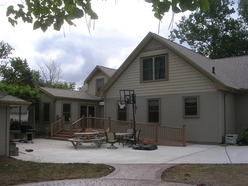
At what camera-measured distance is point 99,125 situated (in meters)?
20.5

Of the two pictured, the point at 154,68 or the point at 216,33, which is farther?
the point at 216,33

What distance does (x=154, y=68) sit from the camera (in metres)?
18.2

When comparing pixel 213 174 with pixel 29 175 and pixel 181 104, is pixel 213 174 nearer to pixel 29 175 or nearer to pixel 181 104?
pixel 29 175

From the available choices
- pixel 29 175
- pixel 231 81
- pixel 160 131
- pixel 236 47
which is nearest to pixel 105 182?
pixel 29 175

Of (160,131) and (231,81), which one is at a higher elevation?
(231,81)

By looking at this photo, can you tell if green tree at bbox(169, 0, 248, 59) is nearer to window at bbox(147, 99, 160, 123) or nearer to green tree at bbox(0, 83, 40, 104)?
window at bbox(147, 99, 160, 123)

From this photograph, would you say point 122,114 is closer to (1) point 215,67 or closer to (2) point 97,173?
(1) point 215,67

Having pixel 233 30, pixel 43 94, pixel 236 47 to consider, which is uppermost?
pixel 233 30

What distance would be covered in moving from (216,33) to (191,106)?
22066 millimetres

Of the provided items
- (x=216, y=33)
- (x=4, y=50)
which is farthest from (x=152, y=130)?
(x=4, y=50)

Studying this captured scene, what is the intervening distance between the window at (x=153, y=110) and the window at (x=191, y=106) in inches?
73.2

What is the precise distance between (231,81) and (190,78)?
111 inches

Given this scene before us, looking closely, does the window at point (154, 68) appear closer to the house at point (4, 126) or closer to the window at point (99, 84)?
the window at point (99, 84)

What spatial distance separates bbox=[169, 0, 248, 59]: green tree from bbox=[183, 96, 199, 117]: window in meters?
19.1
